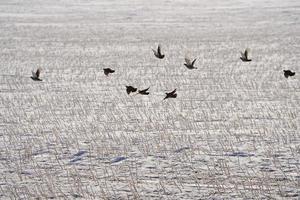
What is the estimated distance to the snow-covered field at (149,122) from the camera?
835 cm

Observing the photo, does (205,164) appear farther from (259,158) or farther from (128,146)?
(128,146)

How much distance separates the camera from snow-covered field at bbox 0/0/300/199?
835 cm

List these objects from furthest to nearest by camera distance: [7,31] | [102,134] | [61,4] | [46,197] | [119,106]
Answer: [61,4], [7,31], [119,106], [102,134], [46,197]

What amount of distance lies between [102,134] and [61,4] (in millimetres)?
54507

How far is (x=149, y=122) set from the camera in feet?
40.5

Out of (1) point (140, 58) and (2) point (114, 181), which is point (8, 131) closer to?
(2) point (114, 181)

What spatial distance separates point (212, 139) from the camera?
10805 mm

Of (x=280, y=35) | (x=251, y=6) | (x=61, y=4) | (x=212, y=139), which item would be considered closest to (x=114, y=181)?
(x=212, y=139)

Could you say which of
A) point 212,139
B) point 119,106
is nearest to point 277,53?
point 119,106

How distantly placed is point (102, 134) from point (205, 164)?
2.82 m

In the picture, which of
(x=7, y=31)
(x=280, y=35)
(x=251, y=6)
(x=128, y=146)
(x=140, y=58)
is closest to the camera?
(x=128, y=146)

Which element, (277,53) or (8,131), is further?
(277,53)

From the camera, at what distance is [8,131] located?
11695mm

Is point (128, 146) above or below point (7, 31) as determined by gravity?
above
